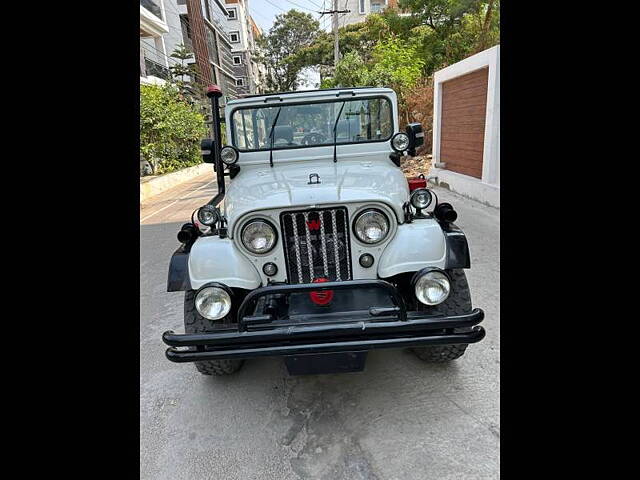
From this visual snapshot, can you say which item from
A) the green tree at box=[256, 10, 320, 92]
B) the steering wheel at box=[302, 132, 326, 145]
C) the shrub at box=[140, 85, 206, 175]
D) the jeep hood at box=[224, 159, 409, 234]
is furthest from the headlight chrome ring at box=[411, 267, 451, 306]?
the green tree at box=[256, 10, 320, 92]

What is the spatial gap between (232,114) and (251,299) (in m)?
1.95

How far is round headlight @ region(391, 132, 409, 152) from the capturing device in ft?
10.4

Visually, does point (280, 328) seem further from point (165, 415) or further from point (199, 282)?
point (165, 415)

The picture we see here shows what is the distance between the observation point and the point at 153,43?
22.9 metres

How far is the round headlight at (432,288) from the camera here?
2.06 m

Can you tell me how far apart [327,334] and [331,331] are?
3cm

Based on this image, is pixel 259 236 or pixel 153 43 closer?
pixel 259 236

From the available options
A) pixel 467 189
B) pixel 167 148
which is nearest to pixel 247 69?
pixel 167 148

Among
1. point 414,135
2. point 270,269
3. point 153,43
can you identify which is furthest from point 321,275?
point 153,43

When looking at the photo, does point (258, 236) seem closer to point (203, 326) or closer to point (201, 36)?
point (203, 326)

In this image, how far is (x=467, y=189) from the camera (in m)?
8.18

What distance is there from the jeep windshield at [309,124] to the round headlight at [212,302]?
5.26 ft

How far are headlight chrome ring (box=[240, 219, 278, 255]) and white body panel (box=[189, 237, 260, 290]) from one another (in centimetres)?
9

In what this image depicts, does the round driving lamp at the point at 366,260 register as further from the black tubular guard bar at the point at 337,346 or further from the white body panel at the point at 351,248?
the black tubular guard bar at the point at 337,346
